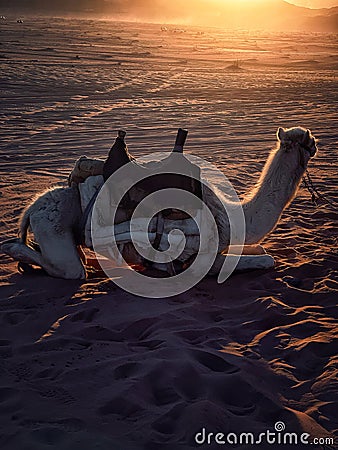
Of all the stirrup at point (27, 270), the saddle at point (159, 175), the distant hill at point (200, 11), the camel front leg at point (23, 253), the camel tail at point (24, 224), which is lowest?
the stirrup at point (27, 270)

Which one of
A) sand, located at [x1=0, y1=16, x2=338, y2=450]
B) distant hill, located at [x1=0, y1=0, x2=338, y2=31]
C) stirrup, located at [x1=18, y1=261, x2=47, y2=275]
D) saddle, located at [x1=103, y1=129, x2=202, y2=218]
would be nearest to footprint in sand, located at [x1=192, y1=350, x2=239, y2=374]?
sand, located at [x1=0, y1=16, x2=338, y2=450]

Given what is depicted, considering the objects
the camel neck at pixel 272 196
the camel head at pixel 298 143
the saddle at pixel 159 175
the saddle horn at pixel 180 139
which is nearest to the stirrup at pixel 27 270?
the saddle at pixel 159 175

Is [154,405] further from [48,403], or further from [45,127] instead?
[45,127]

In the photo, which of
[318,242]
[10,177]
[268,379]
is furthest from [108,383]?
[10,177]

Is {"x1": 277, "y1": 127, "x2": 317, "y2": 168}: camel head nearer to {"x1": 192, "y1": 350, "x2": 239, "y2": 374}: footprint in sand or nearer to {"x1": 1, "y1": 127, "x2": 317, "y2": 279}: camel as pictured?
{"x1": 1, "y1": 127, "x2": 317, "y2": 279}: camel

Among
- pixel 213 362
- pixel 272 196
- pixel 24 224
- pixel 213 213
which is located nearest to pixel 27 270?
pixel 24 224

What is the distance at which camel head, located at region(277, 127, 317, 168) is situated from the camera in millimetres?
4652

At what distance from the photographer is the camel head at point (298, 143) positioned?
4.65 metres

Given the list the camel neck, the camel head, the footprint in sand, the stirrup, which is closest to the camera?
the footprint in sand

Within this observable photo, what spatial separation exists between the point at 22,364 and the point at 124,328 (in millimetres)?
834

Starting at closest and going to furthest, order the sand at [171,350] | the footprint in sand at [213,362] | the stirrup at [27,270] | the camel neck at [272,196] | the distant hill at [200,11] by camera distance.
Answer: the sand at [171,350] → the footprint in sand at [213,362] → the camel neck at [272,196] → the stirrup at [27,270] → the distant hill at [200,11]

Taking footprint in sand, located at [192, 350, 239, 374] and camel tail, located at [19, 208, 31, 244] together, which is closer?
footprint in sand, located at [192, 350, 239, 374]

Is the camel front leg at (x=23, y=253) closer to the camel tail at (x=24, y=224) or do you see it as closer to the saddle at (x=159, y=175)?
the camel tail at (x=24, y=224)

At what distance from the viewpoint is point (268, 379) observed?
351 centimetres
